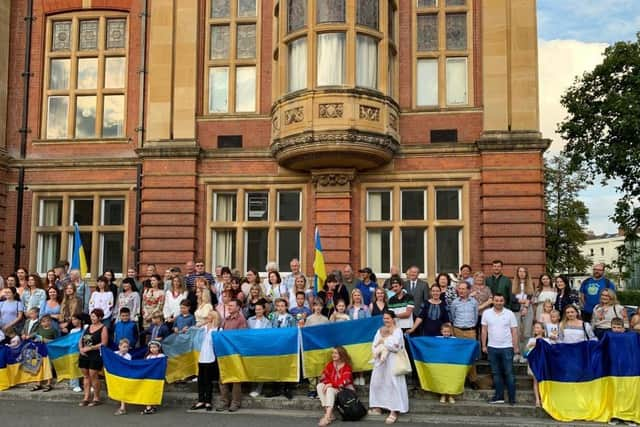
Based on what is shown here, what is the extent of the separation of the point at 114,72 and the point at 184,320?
982 centimetres

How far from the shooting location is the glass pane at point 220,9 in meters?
17.9

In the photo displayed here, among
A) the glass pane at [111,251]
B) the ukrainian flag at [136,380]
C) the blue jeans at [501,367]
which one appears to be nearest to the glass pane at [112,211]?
the glass pane at [111,251]

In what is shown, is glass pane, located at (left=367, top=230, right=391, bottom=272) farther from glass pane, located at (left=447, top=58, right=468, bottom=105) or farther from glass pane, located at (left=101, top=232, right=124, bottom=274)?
glass pane, located at (left=101, top=232, right=124, bottom=274)

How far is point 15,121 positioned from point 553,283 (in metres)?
15.5

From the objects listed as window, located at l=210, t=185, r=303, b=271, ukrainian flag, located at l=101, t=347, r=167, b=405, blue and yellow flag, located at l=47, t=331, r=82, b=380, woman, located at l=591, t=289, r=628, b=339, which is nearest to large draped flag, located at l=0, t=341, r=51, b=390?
blue and yellow flag, located at l=47, t=331, r=82, b=380

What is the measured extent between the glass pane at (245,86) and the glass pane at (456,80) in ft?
17.8

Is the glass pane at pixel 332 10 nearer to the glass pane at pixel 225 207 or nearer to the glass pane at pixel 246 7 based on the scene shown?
the glass pane at pixel 246 7

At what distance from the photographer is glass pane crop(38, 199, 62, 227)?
18422 millimetres

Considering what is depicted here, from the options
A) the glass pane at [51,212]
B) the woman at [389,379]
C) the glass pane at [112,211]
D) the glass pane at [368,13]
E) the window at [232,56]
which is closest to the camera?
the woman at [389,379]

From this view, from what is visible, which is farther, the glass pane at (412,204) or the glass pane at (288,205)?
the glass pane at (288,205)

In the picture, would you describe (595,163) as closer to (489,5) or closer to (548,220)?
(489,5)

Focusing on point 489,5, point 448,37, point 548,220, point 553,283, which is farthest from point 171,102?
point 548,220

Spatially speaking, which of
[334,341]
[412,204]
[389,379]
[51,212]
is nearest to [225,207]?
[412,204]

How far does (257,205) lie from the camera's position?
17344 mm
